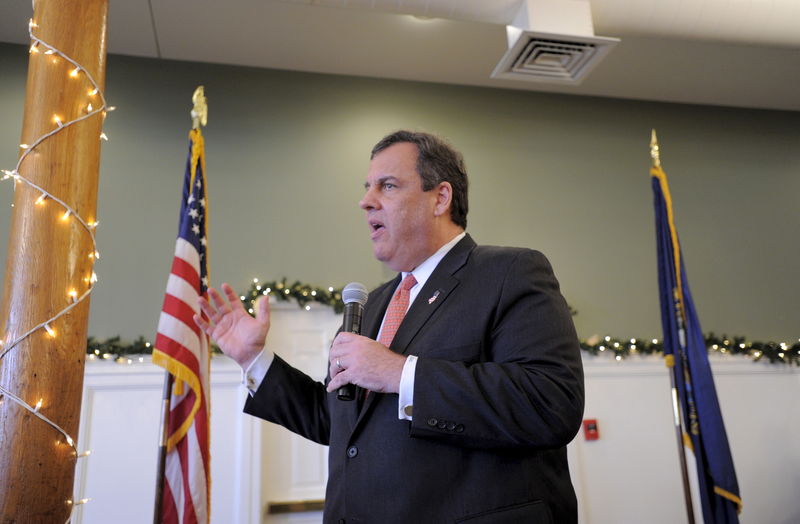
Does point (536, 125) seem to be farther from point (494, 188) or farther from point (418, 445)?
point (418, 445)

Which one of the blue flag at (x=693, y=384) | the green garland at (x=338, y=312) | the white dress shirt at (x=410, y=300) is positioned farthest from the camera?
the green garland at (x=338, y=312)

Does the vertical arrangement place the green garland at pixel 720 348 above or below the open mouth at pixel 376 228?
below

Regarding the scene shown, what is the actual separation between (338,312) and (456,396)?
10.0 ft

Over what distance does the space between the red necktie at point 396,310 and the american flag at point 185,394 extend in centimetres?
145

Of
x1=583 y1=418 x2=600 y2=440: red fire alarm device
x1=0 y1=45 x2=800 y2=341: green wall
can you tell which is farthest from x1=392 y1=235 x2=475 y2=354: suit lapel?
x1=583 y1=418 x2=600 y2=440: red fire alarm device

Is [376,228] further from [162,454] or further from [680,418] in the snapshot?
[680,418]

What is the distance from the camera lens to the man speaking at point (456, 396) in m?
1.27

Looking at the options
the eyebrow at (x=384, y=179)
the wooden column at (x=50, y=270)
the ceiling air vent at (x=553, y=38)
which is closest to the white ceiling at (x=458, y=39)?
the ceiling air vent at (x=553, y=38)

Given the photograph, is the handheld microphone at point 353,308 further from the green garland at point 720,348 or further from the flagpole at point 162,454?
the green garland at point 720,348

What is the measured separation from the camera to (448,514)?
1287 millimetres

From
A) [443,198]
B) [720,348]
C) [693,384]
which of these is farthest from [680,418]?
[443,198]

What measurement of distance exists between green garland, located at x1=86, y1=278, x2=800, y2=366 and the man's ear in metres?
2.44

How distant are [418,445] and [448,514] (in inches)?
5.9

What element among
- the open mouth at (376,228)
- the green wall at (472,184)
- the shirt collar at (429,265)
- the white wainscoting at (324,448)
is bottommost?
the white wainscoting at (324,448)
